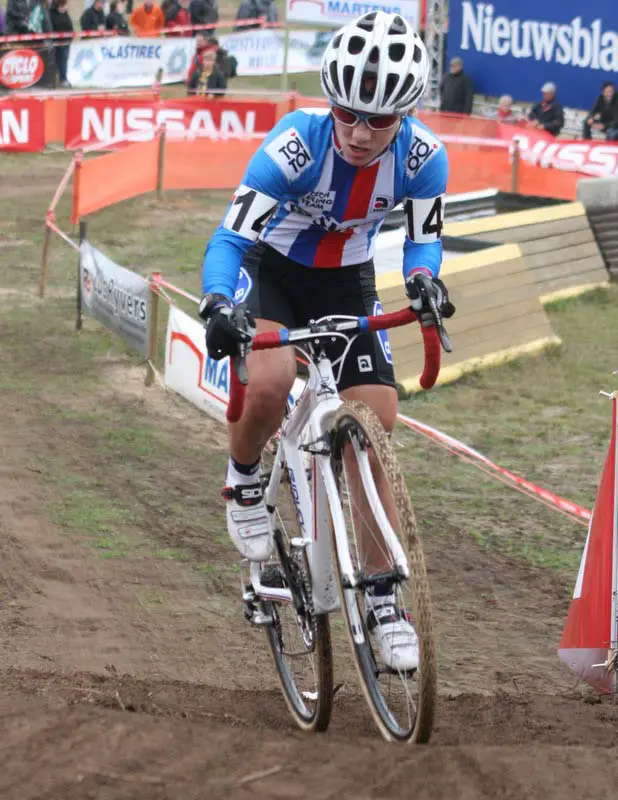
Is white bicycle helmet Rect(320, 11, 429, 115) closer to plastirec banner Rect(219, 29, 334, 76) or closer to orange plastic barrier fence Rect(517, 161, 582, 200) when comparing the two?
orange plastic barrier fence Rect(517, 161, 582, 200)

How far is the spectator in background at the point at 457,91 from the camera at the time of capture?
25250mm

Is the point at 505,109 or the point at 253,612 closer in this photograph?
the point at 253,612

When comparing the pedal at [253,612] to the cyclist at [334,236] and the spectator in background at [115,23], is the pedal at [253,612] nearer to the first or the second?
the cyclist at [334,236]

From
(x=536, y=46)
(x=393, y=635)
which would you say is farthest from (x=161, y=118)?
(x=393, y=635)

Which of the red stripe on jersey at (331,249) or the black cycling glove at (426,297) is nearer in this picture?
the black cycling glove at (426,297)

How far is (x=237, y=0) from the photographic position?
45656 millimetres

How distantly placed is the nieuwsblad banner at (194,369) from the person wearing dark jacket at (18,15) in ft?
64.1

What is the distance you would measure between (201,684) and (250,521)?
747 millimetres

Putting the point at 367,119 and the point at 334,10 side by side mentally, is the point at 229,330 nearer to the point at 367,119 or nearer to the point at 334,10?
the point at 367,119

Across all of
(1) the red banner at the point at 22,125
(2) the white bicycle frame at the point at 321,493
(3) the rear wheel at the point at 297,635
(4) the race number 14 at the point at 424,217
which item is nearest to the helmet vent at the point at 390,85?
(4) the race number 14 at the point at 424,217

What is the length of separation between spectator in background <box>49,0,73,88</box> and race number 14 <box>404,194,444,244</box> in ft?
82.0

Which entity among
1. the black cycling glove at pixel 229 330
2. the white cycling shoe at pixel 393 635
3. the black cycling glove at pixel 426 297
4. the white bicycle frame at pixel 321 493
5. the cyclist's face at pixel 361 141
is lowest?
the white cycling shoe at pixel 393 635

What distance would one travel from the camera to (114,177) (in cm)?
1794

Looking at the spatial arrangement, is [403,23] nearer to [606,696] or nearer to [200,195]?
[606,696]
